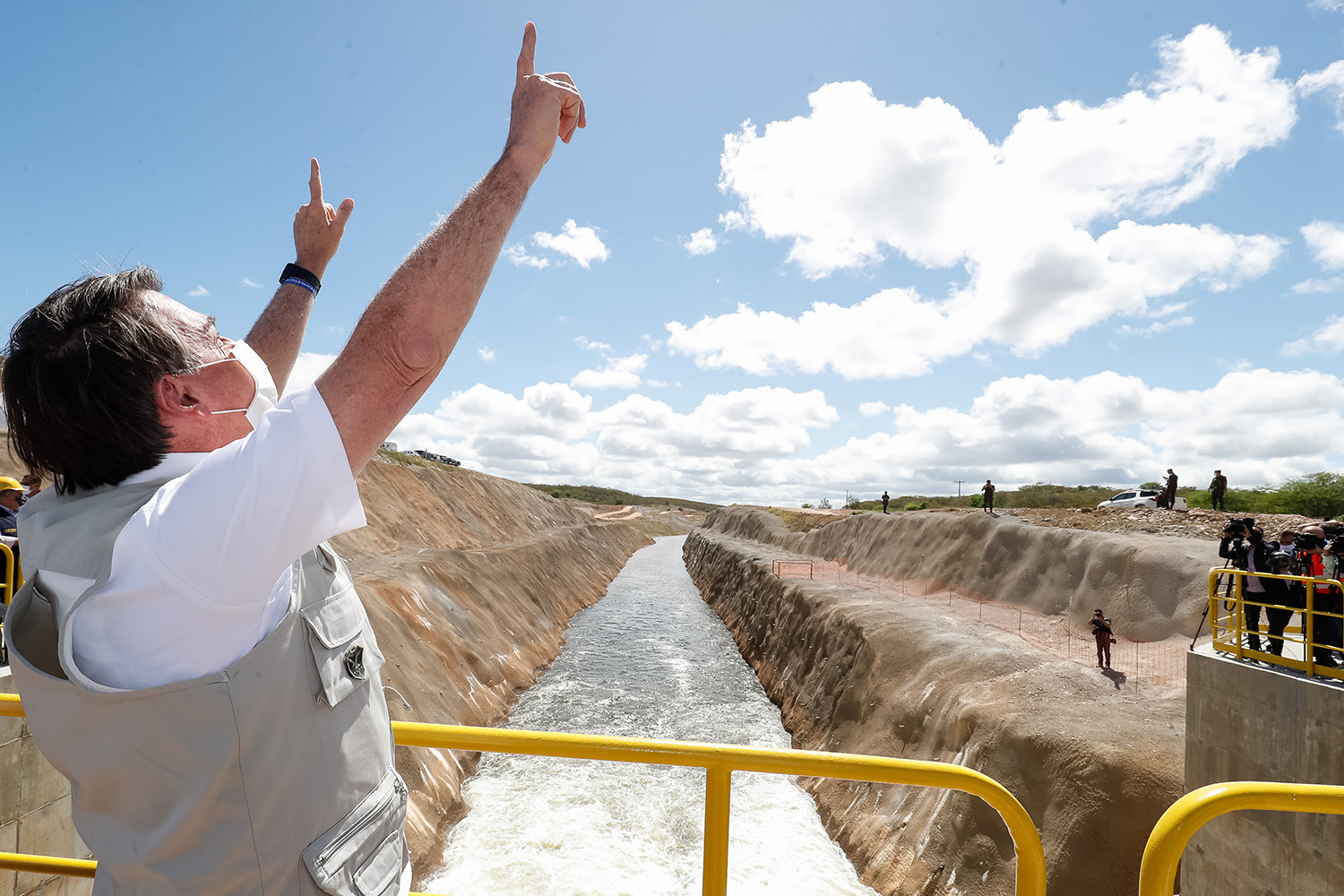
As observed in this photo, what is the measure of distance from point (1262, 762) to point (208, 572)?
11458 mm

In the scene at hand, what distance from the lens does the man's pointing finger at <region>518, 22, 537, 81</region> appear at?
154 cm

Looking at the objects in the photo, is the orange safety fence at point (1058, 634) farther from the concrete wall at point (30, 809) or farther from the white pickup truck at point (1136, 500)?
the concrete wall at point (30, 809)

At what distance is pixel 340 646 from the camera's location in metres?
1.37

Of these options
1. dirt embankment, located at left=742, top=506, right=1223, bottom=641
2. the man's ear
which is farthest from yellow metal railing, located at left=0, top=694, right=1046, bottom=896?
dirt embankment, located at left=742, top=506, right=1223, bottom=641

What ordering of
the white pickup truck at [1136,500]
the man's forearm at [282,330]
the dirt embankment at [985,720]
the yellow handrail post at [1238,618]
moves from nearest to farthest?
the man's forearm at [282,330]
the yellow handrail post at [1238,618]
the dirt embankment at [985,720]
the white pickup truck at [1136,500]

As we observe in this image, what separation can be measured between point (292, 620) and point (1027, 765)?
1441cm

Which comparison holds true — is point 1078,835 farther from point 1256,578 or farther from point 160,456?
point 160,456

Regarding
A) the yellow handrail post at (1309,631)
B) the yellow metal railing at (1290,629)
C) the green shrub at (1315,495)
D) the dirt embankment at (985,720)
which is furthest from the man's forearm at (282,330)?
the green shrub at (1315,495)

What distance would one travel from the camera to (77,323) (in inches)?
50.1

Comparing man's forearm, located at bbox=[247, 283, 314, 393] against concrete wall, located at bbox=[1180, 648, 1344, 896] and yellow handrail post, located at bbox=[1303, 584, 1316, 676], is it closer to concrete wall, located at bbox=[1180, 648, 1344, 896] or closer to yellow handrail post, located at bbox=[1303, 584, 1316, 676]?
concrete wall, located at bbox=[1180, 648, 1344, 896]

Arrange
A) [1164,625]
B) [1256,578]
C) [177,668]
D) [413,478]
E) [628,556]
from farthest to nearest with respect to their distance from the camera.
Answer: [628,556] < [413,478] < [1164,625] < [1256,578] < [177,668]

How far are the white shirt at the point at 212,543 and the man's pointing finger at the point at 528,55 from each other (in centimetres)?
92

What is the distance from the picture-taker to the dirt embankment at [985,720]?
11211mm

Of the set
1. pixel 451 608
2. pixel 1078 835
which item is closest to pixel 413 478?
pixel 451 608
